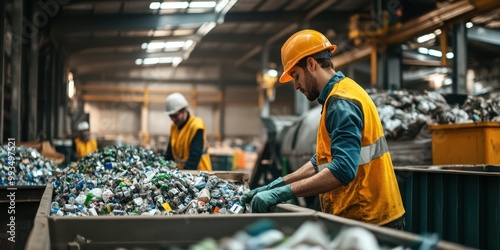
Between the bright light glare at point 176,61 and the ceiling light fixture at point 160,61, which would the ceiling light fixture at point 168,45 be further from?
the bright light glare at point 176,61

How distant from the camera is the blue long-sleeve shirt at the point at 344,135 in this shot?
2.65 m

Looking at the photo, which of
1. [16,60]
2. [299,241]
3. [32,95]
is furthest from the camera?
[32,95]

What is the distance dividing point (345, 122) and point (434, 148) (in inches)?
142

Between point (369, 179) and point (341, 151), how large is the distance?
31cm

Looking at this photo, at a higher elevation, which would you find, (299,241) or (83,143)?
(83,143)

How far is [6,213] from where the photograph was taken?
4000 millimetres

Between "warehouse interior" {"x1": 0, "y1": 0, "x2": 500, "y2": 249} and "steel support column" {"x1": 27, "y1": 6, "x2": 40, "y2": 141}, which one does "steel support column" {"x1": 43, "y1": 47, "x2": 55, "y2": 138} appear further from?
"steel support column" {"x1": 27, "y1": 6, "x2": 40, "y2": 141}

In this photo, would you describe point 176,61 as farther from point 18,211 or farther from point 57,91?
point 18,211

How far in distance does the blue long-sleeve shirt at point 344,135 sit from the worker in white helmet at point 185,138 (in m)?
3.03

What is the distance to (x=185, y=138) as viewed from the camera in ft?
19.5

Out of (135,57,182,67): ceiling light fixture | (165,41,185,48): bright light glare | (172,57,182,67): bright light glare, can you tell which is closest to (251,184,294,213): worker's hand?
(165,41,185,48): bright light glare

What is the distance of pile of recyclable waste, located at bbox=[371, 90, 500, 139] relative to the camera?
660cm

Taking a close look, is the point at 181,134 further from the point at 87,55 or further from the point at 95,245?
the point at 87,55

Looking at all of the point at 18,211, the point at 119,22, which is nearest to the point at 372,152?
the point at 18,211
